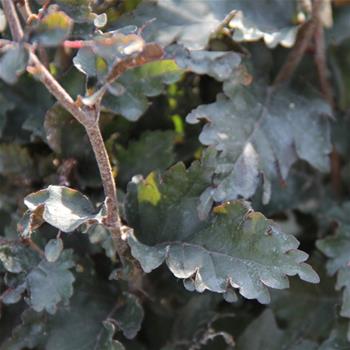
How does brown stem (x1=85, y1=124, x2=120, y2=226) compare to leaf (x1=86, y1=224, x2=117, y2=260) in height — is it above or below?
above

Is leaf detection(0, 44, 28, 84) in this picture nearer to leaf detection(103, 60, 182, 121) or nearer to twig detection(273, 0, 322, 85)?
leaf detection(103, 60, 182, 121)

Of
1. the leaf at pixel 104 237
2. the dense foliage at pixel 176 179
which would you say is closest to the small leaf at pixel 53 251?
the dense foliage at pixel 176 179

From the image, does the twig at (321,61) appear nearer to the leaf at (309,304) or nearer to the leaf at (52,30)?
the leaf at (309,304)

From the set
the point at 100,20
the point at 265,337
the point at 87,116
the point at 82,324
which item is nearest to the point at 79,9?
the point at 100,20

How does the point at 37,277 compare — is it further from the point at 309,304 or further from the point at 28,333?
the point at 309,304

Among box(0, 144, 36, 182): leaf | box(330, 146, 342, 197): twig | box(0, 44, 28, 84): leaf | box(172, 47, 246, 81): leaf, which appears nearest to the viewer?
box(0, 44, 28, 84): leaf

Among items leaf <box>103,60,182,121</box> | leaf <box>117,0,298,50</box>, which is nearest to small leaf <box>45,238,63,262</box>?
leaf <box>103,60,182,121</box>
